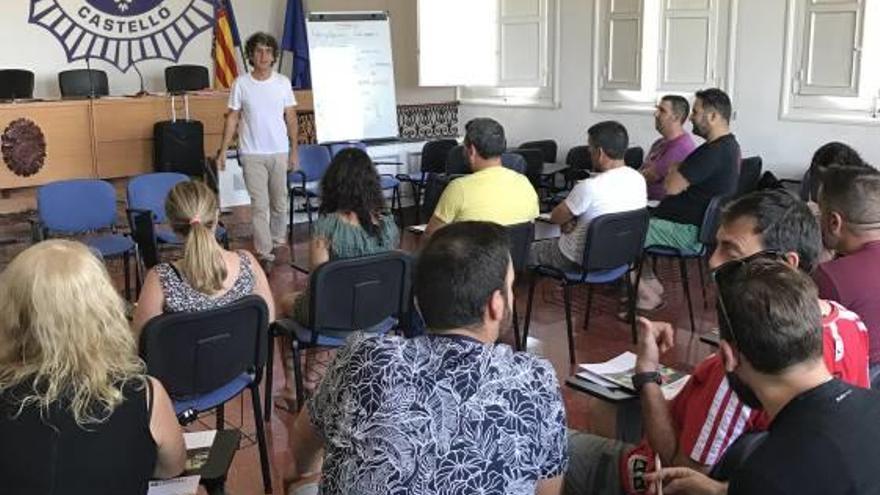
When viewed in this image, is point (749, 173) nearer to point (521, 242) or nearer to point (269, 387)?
point (521, 242)

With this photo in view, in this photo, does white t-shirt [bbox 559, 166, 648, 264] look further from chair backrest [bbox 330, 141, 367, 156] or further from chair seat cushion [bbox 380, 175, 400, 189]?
chair backrest [bbox 330, 141, 367, 156]

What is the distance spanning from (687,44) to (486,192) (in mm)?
3796

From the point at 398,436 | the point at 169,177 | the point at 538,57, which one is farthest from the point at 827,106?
the point at 398,436

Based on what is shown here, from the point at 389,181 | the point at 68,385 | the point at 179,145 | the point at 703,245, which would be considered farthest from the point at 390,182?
the point at 68,385

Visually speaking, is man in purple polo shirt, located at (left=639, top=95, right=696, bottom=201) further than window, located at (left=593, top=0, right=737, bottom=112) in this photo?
No

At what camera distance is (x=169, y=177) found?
5582 millimetres

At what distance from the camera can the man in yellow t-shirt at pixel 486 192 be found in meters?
4.11

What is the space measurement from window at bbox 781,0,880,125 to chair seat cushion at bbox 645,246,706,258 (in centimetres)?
212

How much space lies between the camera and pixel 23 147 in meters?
7.09

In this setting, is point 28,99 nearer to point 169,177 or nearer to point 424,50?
point 169,177

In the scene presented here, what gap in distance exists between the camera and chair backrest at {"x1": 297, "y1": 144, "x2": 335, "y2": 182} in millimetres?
7363

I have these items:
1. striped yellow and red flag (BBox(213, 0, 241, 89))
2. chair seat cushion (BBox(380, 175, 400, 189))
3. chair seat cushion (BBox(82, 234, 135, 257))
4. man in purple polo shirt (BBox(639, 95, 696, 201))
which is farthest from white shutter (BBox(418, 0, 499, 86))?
chair seat cushion (BBox(82, 234, 135, 257))

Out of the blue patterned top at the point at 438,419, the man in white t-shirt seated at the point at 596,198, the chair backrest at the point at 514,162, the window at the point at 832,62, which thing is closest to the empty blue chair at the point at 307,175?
the chair backrest at the point at 514,162

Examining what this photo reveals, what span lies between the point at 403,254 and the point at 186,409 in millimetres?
1044
